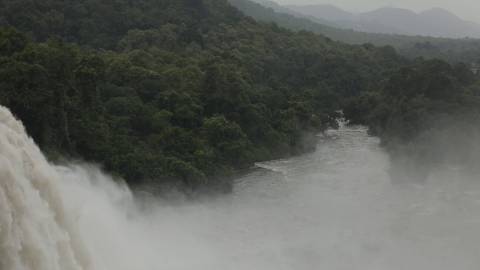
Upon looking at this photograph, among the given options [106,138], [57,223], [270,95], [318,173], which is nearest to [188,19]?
[270,95]

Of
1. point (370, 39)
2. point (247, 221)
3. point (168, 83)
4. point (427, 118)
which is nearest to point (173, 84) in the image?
point (168, 83)

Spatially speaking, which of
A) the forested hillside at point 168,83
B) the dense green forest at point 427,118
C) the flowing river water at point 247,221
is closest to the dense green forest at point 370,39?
the forested hillside at point 168,83

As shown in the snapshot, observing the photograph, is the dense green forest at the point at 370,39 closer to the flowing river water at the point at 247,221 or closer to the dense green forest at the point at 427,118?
the dense green forest at the point at 427,118

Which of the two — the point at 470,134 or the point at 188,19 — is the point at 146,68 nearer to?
the point at 470,134

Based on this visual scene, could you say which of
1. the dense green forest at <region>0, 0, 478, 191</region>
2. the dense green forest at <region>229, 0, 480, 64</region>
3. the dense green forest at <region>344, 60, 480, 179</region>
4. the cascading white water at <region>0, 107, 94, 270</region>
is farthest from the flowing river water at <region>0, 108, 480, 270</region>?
the dense green forest at <region>229, 0, 480, 64</region>

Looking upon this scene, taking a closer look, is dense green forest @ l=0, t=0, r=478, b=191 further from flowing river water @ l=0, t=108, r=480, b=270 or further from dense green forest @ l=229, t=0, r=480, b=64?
dense green forest @ l=229, t=0, r=480, b=64

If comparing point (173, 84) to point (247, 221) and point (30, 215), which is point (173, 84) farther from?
point (30, 215)

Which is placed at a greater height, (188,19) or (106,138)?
(188,19)
